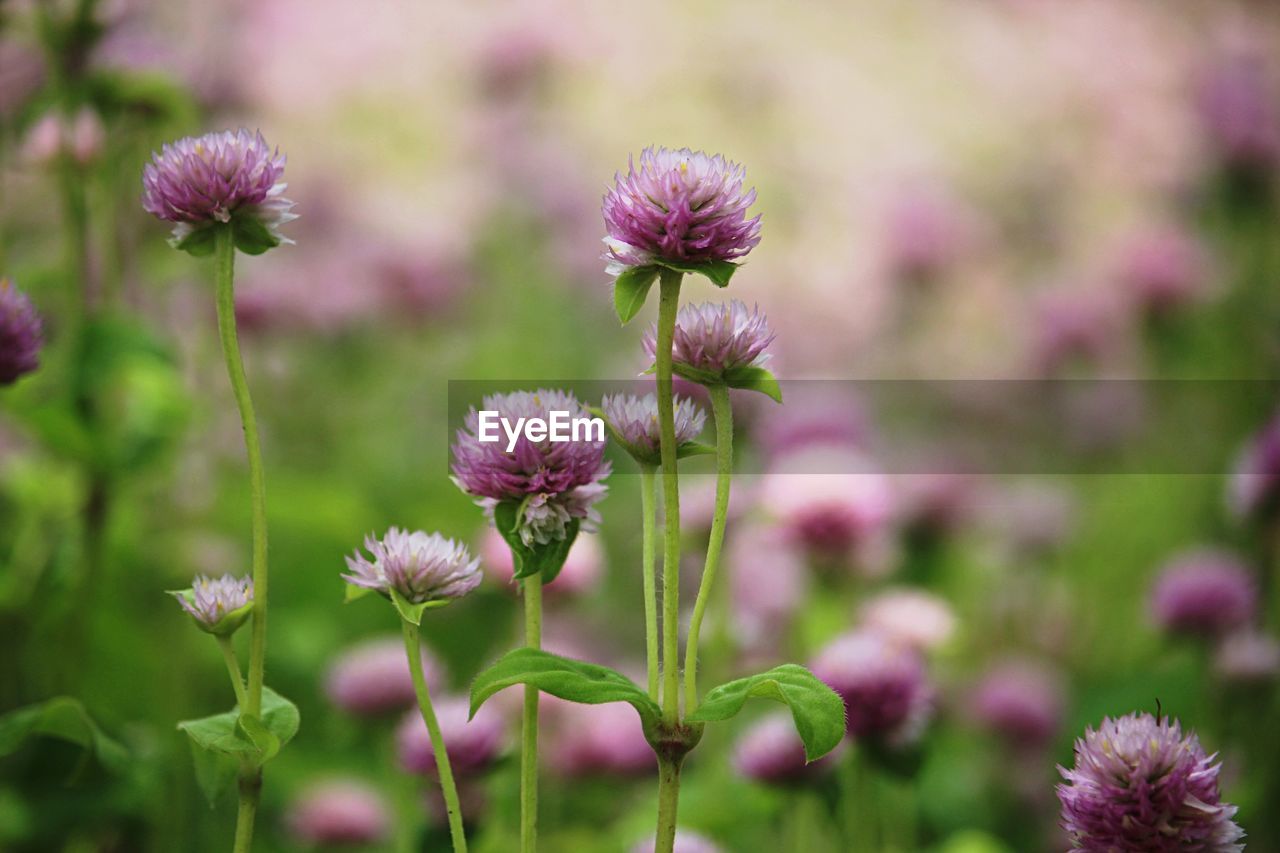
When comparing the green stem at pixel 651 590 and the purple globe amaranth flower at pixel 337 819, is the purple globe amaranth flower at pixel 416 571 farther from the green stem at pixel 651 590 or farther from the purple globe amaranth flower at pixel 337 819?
the purple globe amaranth flower at pixel 337 819

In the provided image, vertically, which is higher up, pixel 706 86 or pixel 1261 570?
pixel 706 86

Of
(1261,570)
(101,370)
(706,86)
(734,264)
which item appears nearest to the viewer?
(734,264)

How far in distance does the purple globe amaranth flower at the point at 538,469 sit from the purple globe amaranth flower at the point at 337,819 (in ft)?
2.39

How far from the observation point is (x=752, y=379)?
653 mm

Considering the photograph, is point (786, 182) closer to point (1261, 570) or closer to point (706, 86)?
point (706, 86)

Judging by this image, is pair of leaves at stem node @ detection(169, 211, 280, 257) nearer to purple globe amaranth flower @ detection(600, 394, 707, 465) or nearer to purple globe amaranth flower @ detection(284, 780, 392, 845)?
purple globe amaranth flower @ detection(600, 394, 707, 465)

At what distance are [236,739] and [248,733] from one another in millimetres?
25

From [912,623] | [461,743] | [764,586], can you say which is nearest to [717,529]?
[461,743]

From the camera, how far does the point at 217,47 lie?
2762 millimetres

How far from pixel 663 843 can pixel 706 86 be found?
11.0 ft

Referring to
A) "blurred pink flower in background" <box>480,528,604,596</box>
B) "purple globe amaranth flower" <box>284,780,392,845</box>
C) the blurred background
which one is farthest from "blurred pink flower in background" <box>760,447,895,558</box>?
"purple globe amaranth flower" <box>284,780,392,845</box>

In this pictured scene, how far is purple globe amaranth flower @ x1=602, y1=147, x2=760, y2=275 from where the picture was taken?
62 cm

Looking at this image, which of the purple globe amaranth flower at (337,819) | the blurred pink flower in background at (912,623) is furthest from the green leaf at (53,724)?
the blurred pink flower in background at (912,623)

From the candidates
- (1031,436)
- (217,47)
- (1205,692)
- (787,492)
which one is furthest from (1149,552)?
(217,47)
